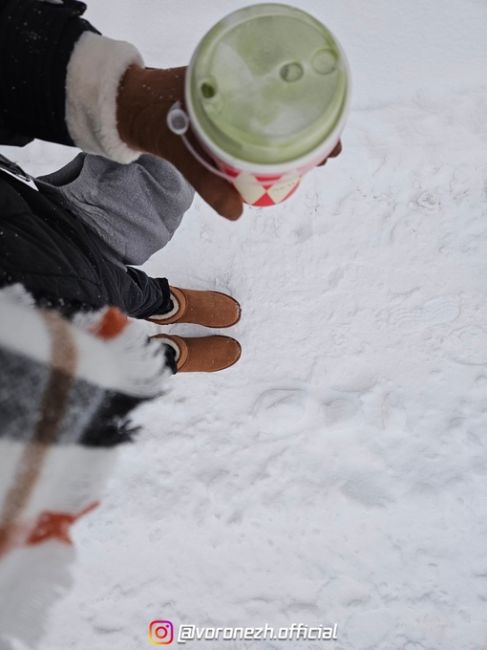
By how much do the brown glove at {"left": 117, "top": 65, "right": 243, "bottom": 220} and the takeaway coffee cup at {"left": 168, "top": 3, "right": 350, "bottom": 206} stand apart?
0.06 m

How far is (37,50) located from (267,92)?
303 mm

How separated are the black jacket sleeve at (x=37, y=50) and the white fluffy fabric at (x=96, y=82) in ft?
0.03

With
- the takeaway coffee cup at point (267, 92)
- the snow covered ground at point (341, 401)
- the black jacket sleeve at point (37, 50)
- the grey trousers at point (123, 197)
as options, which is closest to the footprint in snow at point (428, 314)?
the snow covered ground at point (341, 401)

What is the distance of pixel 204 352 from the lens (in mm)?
1460

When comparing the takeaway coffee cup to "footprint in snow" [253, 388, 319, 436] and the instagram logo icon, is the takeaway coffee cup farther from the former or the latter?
the instagram logo icon

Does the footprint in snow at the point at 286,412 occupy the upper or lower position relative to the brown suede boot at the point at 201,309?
lower

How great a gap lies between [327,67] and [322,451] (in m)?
1.03

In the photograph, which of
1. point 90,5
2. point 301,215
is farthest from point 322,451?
point 90,5

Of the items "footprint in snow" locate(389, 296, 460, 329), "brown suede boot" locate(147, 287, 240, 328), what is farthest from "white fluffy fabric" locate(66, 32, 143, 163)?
"footprint in snow" locate(389, 296, 460, 329)

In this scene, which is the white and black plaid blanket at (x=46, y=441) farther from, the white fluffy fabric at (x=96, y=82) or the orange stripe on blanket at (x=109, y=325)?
the white fluffy fabric at (x=96, y=82)

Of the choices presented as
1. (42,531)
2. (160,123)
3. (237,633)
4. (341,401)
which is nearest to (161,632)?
(237,633)

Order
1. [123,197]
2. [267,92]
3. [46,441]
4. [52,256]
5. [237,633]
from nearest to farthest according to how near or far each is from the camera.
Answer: [46,441]
[267,92]
[52,256]
[123,197]
[237,633]

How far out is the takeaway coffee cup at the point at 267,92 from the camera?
598 millimetres

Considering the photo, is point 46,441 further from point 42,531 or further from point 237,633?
point 237,633
